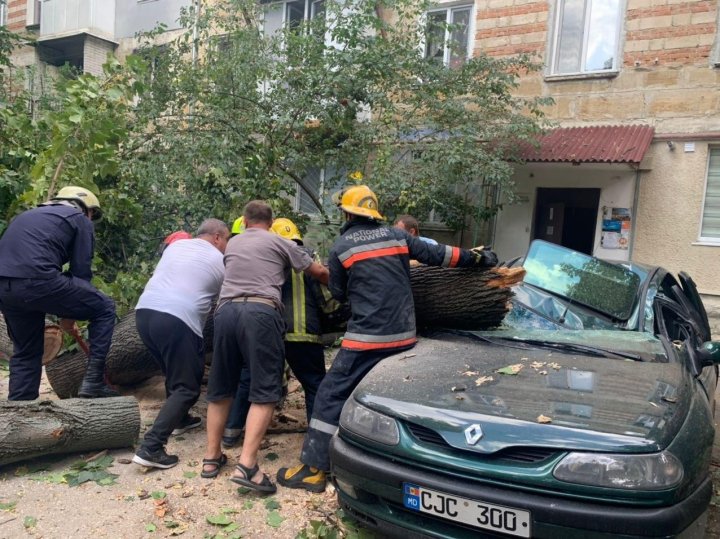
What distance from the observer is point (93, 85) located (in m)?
5.53

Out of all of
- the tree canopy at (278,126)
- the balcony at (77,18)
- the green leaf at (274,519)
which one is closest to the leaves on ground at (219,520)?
the green leaf at (274,519)

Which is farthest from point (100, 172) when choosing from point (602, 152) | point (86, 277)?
point (602, 152)

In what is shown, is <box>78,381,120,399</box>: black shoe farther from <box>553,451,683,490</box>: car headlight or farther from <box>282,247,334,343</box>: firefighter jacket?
<box>553,451,683,490</box>: car headlight

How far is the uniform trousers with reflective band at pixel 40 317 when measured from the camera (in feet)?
12.7

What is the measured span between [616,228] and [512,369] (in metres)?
7.40

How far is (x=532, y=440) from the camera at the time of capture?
2.35m

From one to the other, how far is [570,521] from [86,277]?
3414mm

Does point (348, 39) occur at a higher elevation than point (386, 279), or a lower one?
higher

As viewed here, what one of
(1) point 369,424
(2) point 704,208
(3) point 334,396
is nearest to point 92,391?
(3) point 334,396

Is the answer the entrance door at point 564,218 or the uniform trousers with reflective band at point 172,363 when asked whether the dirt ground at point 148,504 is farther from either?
the entrance door at point 564,218

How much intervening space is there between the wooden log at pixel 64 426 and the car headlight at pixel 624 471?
2802 mm

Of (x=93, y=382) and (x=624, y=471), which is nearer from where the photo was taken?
(x=624, y=471)

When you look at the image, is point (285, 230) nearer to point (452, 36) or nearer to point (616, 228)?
point (616, 228)

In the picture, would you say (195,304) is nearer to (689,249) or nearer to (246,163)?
(246,163)
